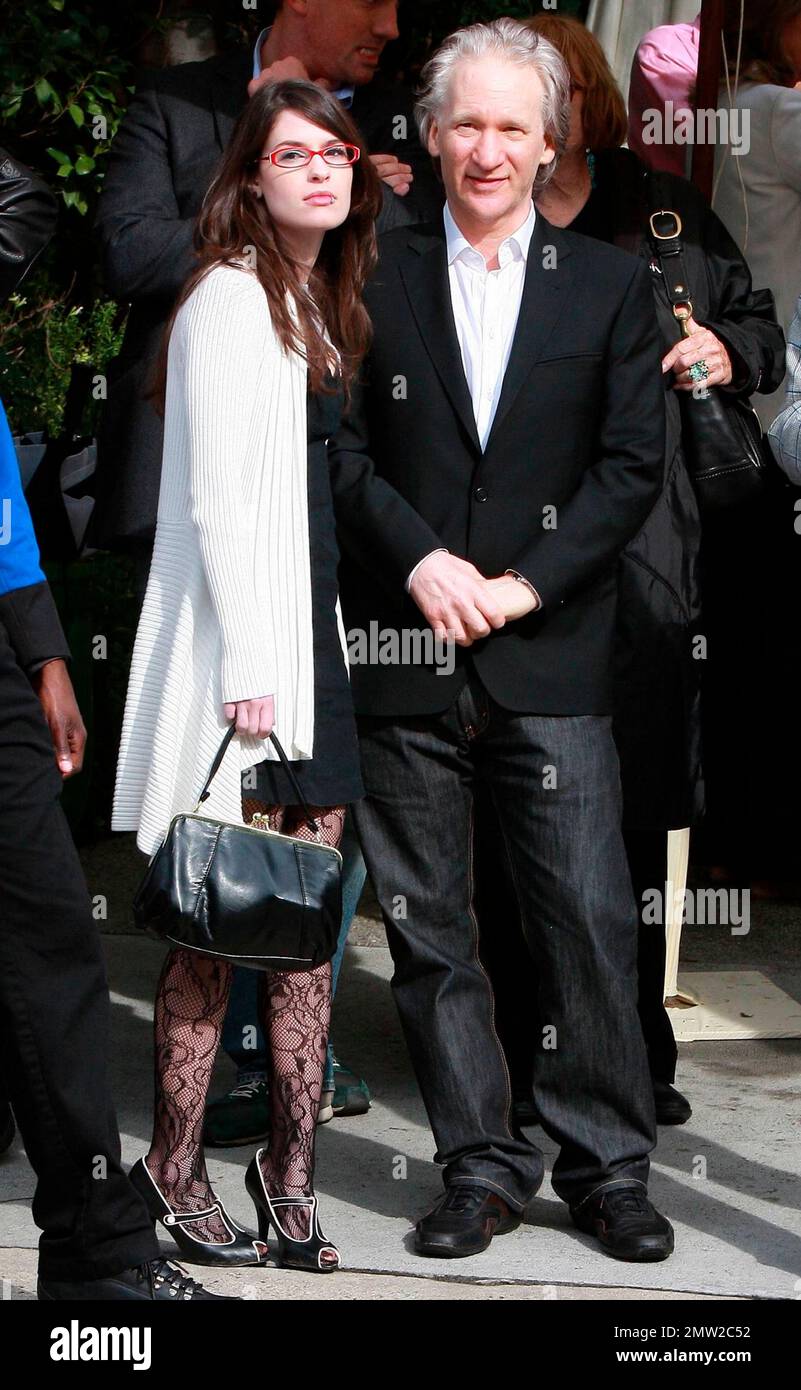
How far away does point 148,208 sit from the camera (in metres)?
4.00

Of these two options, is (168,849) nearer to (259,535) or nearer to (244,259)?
(259,535)

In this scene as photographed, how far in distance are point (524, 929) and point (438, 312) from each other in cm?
112

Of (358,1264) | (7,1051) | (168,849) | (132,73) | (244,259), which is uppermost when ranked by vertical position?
(132,73)

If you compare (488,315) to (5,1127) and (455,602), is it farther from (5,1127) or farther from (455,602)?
(5,1127)

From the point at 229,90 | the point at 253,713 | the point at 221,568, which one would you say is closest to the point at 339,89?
the point at 229,90

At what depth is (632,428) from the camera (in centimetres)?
360

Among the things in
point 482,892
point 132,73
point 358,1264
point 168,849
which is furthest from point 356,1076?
point 132,73

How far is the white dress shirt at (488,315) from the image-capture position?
3.62 meters

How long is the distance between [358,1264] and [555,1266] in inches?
13.5

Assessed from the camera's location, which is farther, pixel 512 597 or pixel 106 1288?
pixel 512 597

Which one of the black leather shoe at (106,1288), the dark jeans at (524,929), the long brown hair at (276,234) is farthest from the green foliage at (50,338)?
the black leather shoe at (106,1288)

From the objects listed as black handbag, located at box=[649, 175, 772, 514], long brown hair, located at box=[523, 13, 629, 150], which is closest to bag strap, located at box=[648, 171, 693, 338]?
black handbag, located at box=[649, 175, 772, 514]

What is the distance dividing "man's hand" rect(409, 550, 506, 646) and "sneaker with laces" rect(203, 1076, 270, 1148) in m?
1.22
